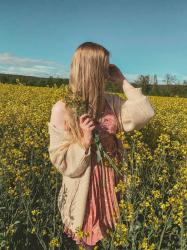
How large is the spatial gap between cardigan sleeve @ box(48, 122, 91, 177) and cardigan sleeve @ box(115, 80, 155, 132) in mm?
396

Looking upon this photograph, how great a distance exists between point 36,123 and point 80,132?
85.6 inches

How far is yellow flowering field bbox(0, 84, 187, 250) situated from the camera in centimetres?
266

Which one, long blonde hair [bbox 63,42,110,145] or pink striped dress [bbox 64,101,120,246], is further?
pink striped dress [bbox 64,101,120,246]

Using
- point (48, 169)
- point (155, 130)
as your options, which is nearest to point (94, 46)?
point (48, 169)

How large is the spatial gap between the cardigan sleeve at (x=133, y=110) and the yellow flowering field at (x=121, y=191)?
136 millimetres

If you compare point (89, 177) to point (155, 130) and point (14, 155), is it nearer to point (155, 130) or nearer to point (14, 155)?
point (14, 155)

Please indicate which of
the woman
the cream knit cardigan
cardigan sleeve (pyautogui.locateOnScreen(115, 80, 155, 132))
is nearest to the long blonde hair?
the woman

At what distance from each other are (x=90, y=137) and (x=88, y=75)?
1.28ft

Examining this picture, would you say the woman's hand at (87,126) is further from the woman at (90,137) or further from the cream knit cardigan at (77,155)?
the cream knit cardigan at (77,155)

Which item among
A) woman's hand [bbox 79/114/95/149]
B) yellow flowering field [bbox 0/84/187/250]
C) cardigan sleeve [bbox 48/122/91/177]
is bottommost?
yellow flowering field [bbox 0/84/187/250]

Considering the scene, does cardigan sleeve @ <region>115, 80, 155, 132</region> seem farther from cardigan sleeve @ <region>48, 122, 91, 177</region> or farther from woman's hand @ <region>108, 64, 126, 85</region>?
cardigan sleeve @ <region>48, 122, 91, 177</region>

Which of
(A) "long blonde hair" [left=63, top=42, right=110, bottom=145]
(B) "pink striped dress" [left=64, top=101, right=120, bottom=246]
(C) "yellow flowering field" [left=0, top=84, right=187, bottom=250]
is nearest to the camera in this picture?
(C) "yellow flowering field" [left=0, top=84, right=187, bottom=250]

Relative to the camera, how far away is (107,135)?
9.88 feet

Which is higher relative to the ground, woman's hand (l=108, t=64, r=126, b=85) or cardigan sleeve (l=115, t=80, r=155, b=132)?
woman's hand (l=108, t=64, r=126, b=85)
